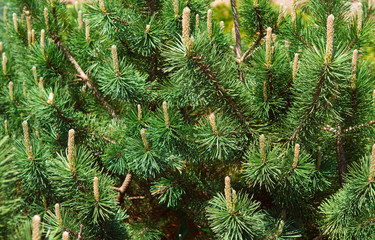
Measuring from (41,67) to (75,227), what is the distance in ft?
2.12

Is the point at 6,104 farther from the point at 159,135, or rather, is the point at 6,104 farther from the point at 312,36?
the point at 312,36

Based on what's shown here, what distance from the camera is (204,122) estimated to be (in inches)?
46.9

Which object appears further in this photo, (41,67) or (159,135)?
(41,67)

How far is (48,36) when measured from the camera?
1587 mm

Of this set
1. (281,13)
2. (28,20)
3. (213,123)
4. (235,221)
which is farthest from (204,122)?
(28,20)

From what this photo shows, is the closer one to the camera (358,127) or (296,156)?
(296,156)

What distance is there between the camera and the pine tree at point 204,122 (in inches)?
43.1

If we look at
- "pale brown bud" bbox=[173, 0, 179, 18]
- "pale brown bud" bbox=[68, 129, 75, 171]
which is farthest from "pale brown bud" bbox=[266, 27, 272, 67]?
"pale brown bud" bbox=[68, 129, 75, 171]

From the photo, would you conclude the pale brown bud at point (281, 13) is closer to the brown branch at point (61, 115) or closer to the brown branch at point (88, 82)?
the brown branch at point (88, 82)

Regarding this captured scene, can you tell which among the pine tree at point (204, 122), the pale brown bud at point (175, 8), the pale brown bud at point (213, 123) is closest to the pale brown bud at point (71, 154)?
the pine tree at point (204, 122)

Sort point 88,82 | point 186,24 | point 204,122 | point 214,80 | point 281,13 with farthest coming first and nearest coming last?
1. point 88,82
2. point 281,13
3. point 204,122
4. point 214,80
5. point 186,24

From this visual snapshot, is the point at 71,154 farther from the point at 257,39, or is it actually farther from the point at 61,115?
the point at 257,39

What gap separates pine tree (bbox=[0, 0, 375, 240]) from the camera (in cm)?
109

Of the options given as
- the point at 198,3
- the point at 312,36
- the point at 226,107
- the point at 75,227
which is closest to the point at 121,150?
the point at 75,227
